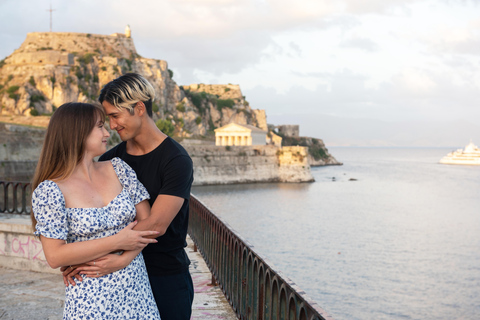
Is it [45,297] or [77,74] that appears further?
[77,74]

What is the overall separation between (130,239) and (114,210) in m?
0.16

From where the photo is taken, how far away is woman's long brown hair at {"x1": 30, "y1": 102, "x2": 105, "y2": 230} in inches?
84.6

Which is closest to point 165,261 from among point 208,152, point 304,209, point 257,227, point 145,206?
point 145,206

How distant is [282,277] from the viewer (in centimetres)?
287

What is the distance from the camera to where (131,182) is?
2.36 meters

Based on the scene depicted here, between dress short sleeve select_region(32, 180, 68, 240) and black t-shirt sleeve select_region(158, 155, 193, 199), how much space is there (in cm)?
53

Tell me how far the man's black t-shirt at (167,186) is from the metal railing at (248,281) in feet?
2.20

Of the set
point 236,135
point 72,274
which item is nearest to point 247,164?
point 236,135

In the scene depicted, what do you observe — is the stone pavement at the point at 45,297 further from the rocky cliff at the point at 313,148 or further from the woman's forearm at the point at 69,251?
the rocky cliff at the point at 313,148

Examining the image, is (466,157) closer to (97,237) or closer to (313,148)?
(313,148)

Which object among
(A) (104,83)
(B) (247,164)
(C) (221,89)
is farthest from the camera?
(C) (221,89)

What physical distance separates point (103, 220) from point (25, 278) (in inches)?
197

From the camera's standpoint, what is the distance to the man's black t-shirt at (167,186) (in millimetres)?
2436

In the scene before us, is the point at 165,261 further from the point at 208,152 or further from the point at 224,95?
the point at 224,95
